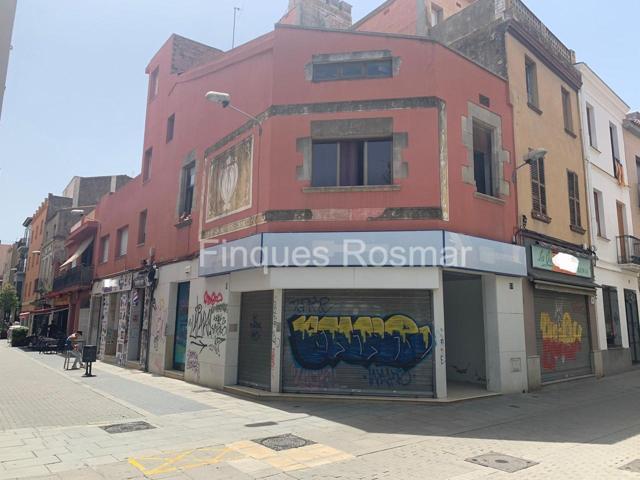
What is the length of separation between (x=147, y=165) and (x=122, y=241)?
4.43m

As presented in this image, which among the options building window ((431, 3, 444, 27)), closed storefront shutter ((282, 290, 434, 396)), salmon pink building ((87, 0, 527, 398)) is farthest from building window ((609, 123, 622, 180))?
closed storefront shutter ((282, 290, 434, 396))

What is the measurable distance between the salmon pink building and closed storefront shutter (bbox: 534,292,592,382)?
5.29 feet

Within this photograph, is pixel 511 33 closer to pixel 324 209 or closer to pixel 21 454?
pixel 324 209

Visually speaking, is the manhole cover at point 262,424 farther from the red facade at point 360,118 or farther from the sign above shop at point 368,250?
the red facade at point 360,118

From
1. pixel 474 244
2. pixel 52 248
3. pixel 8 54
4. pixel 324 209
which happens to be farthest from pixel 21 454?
pixel 52 248

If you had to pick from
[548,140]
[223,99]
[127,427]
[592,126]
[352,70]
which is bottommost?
[127,427]

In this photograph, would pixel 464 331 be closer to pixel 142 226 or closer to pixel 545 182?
pixel 545 182

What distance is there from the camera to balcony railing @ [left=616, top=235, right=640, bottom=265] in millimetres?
18016

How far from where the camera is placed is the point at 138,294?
18.8 m

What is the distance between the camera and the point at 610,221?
18.0 metres

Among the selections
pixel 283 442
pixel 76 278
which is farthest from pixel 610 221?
pixel 76 278

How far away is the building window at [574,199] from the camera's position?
52.7ft

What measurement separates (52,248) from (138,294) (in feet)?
71.6

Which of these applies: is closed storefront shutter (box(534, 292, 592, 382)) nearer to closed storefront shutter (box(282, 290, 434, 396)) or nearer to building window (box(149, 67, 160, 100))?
closed storefront shutter (box(282, 290, 434, 396))
